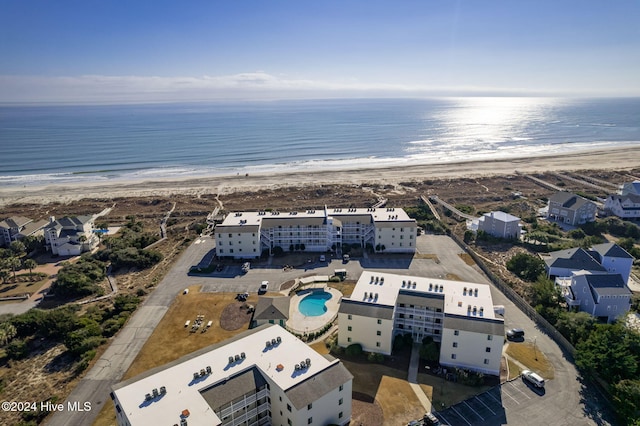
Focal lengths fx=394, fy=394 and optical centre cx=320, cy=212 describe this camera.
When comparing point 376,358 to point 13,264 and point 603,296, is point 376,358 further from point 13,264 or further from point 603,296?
point 13,264

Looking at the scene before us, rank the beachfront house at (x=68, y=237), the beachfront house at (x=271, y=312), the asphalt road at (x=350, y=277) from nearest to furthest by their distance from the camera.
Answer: the asphalt road at (x=350, y=277)
the beachfront house at (x=271, y=312)
the beachfront house at (x=68, y=237)

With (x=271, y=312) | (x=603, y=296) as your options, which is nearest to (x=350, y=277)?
(x=271, y=312)

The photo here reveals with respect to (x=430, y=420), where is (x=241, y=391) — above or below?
above

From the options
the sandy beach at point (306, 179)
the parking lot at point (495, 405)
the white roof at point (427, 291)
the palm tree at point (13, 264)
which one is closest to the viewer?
the parking lot at point (495, 405)

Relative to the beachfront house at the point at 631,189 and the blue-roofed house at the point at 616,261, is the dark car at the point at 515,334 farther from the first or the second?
the beachfront house at the point at 631,189

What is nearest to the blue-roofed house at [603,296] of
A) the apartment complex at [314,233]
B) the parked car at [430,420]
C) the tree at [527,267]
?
the tree at [527,267]
